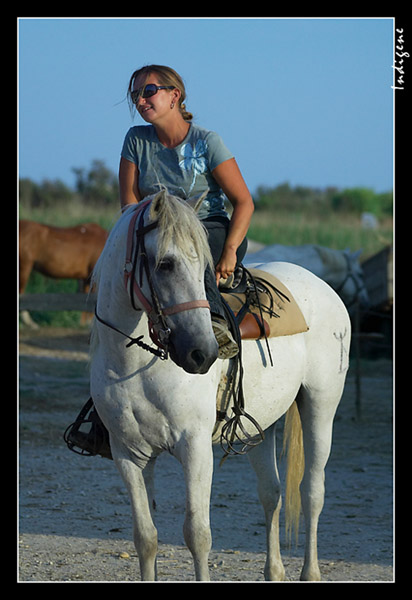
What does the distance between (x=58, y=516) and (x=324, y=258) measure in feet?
31.1

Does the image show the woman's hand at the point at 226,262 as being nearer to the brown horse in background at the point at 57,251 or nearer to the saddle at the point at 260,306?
the saddle at the point at 260,306

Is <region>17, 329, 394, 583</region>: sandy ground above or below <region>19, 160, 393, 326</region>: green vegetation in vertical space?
below

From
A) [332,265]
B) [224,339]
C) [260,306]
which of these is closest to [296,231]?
[332,265]

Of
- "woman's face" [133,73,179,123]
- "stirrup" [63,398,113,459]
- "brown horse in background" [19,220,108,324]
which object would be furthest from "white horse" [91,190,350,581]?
"brown horse in background" [19,220,108,324]

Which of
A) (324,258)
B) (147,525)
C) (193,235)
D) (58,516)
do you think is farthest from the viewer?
(324,258)

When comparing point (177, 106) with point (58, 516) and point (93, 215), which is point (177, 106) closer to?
point (58, 516)

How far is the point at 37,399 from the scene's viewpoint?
10445mm

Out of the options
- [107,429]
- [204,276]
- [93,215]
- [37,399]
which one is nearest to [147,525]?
[107,429]

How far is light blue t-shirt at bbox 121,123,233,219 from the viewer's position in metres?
3.64

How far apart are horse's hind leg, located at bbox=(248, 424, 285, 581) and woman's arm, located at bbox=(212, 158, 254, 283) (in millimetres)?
1376

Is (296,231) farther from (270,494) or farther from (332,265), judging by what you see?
(270,494)

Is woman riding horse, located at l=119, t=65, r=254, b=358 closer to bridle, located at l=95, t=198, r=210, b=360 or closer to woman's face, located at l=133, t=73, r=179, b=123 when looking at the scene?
woman's face, located at l=133, t=73, r=179, b=123

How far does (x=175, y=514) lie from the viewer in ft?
19.6

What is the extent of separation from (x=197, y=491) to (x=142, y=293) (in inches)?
36.3
